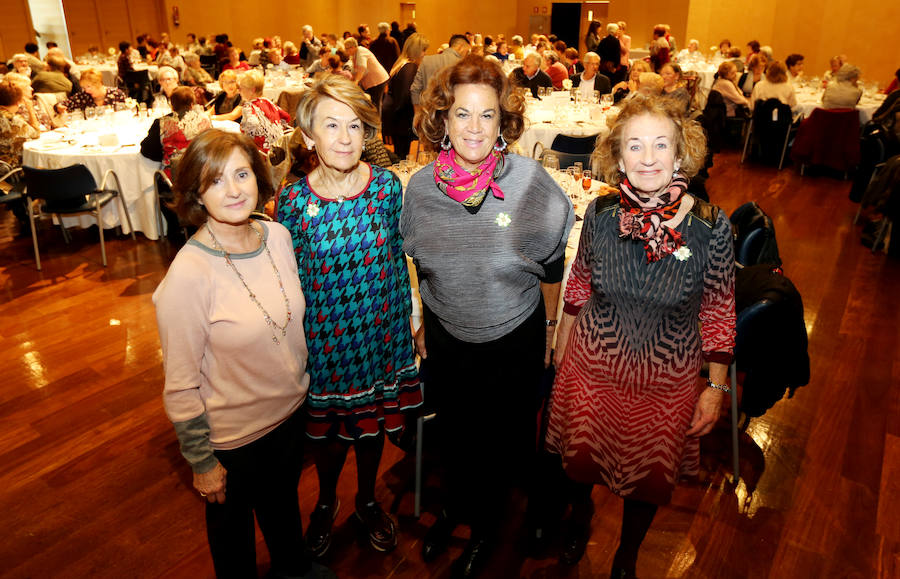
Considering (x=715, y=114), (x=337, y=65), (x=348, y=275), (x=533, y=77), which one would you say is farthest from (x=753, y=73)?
(x=348, y=275)

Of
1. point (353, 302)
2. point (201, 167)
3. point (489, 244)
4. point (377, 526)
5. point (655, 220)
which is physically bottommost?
point (377, 526)

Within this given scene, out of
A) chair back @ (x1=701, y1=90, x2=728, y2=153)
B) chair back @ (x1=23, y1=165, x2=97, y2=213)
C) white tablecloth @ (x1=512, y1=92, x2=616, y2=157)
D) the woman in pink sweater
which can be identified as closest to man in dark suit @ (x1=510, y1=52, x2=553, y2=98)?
white tablecloth @ (x1=512, y1=92, x2=616, y2=157)

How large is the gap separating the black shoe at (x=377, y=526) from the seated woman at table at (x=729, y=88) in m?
8.02

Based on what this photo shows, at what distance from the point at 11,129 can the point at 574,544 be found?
19.5ft

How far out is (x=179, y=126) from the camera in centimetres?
493

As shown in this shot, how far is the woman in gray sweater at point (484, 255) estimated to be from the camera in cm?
181

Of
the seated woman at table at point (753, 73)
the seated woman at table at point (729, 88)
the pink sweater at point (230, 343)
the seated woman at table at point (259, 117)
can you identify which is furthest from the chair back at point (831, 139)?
the pink sweater at point (230, 343)

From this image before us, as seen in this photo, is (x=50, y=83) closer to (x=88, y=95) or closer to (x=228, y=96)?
(x=88, y=95)

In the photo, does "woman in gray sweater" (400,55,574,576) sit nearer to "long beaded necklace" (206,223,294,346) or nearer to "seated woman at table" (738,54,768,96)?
"long beaded necklace" (206,223,294,346)

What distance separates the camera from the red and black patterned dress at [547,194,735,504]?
5.56ft

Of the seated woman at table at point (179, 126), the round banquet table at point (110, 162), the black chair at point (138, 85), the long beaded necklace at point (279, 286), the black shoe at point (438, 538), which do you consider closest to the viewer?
the long beaded necklace at point (279, 286)

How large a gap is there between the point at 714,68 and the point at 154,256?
11079mm

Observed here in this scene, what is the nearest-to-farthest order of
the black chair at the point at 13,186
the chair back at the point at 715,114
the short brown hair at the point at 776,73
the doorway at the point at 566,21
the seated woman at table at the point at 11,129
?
1. the black chair at the point at 13,186
2. the seated woman at table at the point at 11,129
3. the short brown hair at the point at 776,73
4. the chair back at the point at 715,114
5. the doorway at the point at 566,21

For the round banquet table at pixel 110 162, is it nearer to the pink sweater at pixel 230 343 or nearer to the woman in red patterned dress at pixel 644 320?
the pink sweater at pixel 230 343
